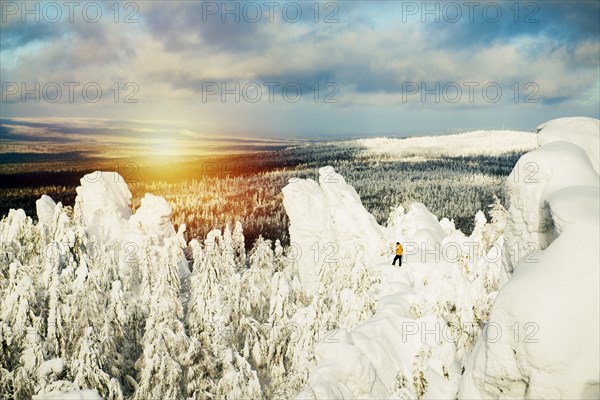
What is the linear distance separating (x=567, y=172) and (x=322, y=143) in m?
95.8

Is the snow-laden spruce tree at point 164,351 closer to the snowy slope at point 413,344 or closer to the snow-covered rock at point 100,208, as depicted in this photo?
the snowy slope at point 413,344

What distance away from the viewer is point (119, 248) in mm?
32281

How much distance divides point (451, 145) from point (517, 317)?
127583mm

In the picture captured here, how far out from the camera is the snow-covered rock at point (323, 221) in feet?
114

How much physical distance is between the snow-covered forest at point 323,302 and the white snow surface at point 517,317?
0.10 feet

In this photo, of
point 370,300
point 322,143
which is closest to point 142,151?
point 322,143

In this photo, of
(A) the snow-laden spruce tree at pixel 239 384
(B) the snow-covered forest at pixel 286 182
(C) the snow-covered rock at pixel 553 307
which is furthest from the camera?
(B) the snow-covered forest at pixel 286 182

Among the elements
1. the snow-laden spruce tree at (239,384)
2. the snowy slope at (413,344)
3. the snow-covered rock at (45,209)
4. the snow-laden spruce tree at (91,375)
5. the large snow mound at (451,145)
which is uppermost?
the large snow mound at (451,145)

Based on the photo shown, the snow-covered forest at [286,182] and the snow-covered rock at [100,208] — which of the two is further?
the snow-covered forest at [286,182]

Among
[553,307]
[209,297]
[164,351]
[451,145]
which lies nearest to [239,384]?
[164,351]

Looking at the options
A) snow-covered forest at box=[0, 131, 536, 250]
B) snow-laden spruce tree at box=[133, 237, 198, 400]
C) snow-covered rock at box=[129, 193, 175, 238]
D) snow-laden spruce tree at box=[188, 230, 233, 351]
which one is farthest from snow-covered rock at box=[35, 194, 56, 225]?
snow-covered forest at box=[0, 131, 536, 250]

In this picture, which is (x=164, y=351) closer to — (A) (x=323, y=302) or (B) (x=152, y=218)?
(A) (x=323, y=302)

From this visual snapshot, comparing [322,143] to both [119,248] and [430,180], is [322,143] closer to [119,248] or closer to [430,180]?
[430,180]

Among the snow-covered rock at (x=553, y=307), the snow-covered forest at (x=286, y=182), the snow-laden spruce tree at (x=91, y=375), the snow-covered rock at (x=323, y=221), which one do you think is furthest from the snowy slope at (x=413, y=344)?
the snow-covered forest at (x=286, y=182)
